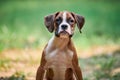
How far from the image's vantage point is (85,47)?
6941 mm

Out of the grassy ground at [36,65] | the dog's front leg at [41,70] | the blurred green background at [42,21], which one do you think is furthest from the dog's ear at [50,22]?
the blurred green background at [42,21]

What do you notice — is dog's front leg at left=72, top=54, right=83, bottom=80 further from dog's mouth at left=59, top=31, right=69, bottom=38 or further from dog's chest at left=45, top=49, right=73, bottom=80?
dog's mouth at left=59, top=31, right=69, bottom=38

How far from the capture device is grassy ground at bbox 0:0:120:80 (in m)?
5.83

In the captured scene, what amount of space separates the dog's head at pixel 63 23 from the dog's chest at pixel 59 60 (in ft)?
Answer: 0.62

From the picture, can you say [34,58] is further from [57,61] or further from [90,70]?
[57,61]

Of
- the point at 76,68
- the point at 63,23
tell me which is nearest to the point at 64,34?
the point at 63,23

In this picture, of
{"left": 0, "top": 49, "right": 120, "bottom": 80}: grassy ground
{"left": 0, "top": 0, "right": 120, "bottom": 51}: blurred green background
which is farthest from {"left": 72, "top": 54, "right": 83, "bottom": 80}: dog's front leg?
{"left": 0, "top": 0, "right": 120, "bottom": 51}: blurred green background

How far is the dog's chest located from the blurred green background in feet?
5.64

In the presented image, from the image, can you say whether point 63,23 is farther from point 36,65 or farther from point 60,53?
point 36,65

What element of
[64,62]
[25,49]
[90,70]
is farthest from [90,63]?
[64,62]

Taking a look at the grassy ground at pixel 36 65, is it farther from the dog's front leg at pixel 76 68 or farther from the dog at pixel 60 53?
the dog's front leg at pixel 76 68

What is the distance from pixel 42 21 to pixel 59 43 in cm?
287

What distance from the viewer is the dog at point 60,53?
4707 millimetres

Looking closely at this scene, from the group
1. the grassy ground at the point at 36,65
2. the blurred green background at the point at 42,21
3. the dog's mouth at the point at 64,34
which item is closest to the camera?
the dog's mouth at the point at 64,34
